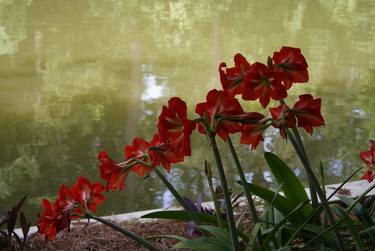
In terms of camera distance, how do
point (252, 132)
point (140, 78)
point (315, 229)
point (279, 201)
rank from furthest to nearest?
point (140, 78)
point (279, 201)
point (315, 229)
point (252, 132)

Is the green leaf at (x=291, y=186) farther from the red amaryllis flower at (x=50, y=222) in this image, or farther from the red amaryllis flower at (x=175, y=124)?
the red amaryllis flower at (x=50, y=222)

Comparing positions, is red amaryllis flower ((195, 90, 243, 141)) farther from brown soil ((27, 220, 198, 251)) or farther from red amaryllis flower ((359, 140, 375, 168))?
brown soil ((27, 220, 198, 251))

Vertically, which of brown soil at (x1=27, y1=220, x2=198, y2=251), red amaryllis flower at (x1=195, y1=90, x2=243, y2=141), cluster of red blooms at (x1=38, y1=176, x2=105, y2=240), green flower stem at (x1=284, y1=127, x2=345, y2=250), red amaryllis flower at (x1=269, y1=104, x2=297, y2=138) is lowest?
brown soil at (x1=27, y1=220, x2=198, y2=251)

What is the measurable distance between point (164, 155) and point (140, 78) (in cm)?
447

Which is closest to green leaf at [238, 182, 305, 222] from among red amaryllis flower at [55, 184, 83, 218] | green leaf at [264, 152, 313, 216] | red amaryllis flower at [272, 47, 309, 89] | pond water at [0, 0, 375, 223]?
green leaf at [264, 152, 313, 216]

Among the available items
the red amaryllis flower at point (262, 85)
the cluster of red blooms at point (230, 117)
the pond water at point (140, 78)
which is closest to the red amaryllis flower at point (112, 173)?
the cluster of red blooms at point (230, 117)

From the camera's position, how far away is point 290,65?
1385 millimetres

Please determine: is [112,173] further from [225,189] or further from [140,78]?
[140,78]

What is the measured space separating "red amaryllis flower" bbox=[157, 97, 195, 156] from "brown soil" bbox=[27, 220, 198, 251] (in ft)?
2.83

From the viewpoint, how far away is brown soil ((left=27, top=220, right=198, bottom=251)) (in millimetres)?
2100

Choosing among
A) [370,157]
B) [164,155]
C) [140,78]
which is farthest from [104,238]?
[140,78]

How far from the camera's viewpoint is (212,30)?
8359 mm

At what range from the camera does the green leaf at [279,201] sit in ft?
5.38

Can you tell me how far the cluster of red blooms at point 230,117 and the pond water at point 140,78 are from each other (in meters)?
1.85
